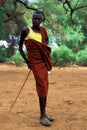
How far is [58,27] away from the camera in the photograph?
28.2 m

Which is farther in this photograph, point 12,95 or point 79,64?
point 79,64

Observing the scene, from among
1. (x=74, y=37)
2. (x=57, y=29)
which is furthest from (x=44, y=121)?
(x=74, y=37)

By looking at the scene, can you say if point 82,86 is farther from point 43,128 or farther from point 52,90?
point 43,128

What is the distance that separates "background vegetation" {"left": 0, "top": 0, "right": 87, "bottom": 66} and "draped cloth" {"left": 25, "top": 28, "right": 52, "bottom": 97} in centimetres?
1465

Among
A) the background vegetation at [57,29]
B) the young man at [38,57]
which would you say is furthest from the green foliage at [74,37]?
the young man at [38,57]

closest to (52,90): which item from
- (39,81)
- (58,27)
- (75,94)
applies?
(75,94)

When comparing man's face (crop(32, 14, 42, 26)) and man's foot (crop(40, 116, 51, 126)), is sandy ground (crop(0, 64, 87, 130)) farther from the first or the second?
man's face (crop(32, 14, 42, 26))

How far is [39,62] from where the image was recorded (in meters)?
6.19

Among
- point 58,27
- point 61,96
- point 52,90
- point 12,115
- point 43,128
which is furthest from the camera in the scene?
point 58,27

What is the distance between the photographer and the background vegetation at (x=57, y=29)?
23.5 meters

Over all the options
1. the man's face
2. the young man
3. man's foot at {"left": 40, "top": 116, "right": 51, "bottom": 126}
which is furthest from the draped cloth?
Answer: man's foot at {"left": 40, "top": 116, "right": 51, "bottom": 126}

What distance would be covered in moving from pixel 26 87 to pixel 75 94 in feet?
5.91

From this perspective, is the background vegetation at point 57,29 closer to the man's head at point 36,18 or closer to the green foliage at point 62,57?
the green foliage at point 62,57

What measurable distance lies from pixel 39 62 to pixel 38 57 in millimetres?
76
